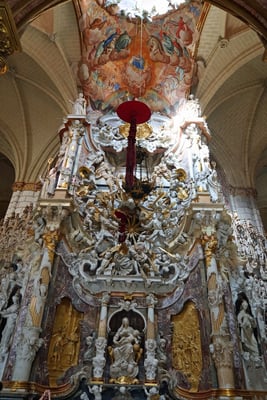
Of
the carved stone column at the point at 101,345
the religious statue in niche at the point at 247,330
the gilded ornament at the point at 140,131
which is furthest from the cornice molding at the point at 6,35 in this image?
the gilded ornament at the point at 140,131

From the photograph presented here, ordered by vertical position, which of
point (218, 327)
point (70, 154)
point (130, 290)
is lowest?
point (218, 327)

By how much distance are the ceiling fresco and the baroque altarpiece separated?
2.62m

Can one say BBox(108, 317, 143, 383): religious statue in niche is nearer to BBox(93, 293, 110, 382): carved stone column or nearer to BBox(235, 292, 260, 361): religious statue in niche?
BBox(93, 293, 110, 382): carved stone column

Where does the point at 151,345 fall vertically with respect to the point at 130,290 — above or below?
below

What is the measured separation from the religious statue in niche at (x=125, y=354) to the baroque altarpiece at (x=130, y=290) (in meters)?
0.02

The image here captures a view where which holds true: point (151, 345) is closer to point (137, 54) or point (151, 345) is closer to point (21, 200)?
point (21, 200)

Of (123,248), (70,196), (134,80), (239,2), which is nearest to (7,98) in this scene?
(134,80)

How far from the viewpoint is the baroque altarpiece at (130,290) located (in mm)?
6160

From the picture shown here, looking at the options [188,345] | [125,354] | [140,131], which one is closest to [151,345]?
[125,354]

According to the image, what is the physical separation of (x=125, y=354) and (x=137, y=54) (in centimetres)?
933

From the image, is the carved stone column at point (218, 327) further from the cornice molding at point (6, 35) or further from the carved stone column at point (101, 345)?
the cornice molding at point (6, 35)

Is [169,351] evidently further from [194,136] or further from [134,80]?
[134,80]

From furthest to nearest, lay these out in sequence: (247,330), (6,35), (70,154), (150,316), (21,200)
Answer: (21,200)
(70,154)
(150,316)
(247,330)
(6,35)

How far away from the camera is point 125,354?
6.50m
